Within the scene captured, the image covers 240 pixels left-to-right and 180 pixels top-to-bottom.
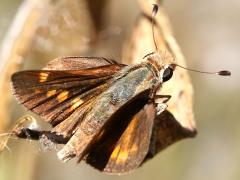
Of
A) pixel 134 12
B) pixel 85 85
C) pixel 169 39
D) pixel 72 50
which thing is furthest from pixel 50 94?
pixel 134 12

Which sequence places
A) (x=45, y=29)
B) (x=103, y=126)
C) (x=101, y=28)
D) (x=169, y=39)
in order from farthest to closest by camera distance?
(x=101, y=28) < (x=45, y=29) < (x=169, y=39) < (x=103, y=126)

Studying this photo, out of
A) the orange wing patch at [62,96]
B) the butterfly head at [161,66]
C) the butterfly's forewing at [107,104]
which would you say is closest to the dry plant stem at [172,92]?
the butterfly head at [161,66]

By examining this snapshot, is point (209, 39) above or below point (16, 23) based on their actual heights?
below

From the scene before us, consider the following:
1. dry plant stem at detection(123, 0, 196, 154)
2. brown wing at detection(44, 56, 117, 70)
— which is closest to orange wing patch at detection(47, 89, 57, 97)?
brown wing at detection(44, 56, 117, 70)

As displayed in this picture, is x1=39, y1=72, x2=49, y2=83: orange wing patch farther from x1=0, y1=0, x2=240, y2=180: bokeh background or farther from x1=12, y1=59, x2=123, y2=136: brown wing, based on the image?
x1=0, y1=0, x2=240, y2=180: bokeh background

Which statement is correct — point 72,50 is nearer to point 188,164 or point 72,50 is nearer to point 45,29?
point 45,29

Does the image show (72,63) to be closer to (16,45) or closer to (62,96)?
(62,96)

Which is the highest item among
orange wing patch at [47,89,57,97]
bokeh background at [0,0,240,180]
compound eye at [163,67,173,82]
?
orange wing patch at [47,89,57,97]

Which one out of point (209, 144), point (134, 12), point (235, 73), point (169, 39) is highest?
point (169, 39)
